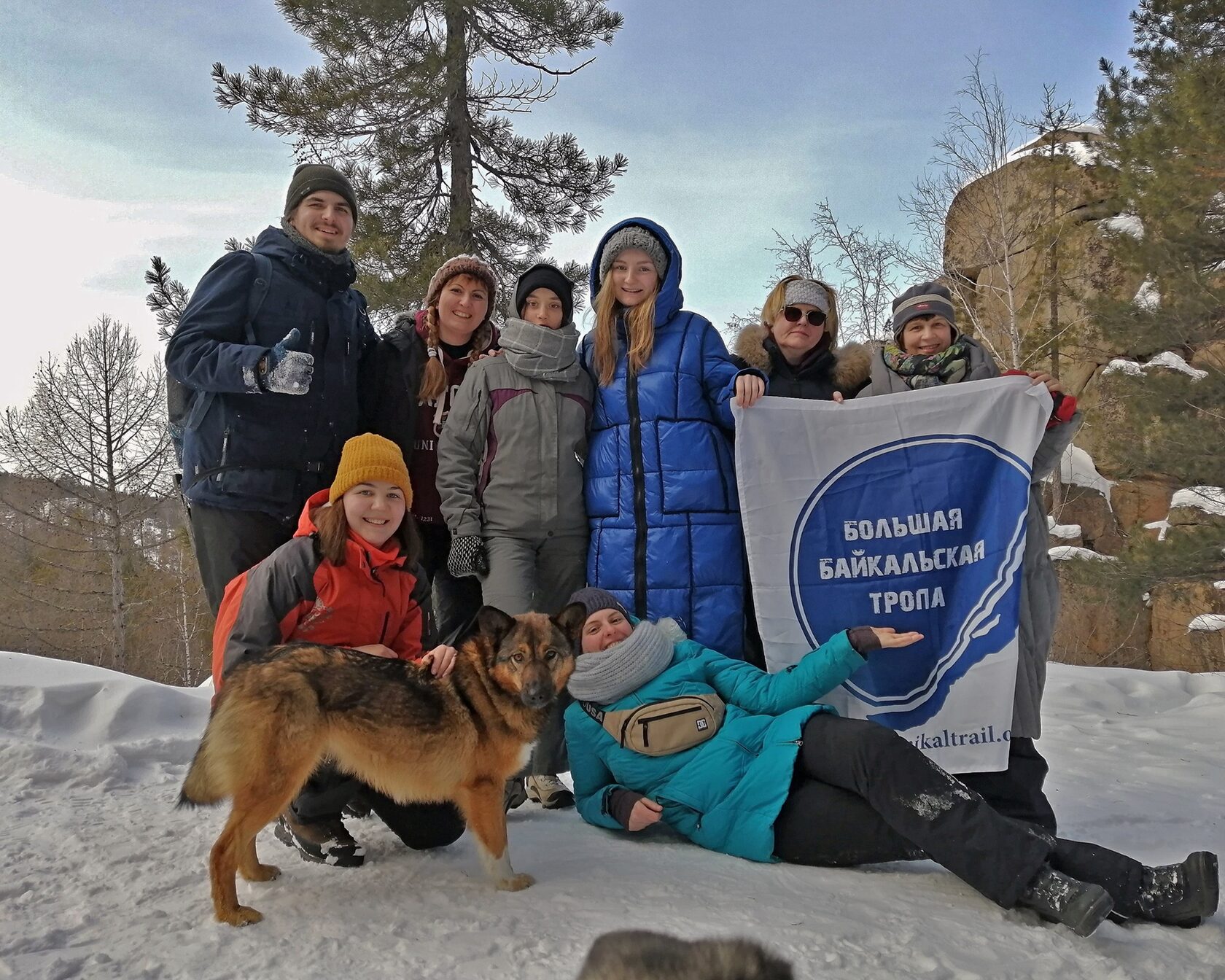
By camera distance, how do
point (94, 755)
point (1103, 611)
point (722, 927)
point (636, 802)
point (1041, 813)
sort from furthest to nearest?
point (1103, 611), point (94, 755), point (1041, 813), point (636, 802), point (722, 927)

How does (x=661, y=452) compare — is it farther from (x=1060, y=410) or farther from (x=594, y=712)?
(x=1060, y=410)

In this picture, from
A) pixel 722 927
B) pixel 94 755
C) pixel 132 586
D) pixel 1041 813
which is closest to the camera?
pixel 722 927

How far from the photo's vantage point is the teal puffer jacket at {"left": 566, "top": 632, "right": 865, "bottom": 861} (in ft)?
10.8

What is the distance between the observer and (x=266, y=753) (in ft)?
8.52

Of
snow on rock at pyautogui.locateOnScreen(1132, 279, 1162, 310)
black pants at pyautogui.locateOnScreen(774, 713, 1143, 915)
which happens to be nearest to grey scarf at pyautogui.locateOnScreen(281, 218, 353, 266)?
black pants at pyautogui.locateOnScreen(774, 713, 1143, 915)

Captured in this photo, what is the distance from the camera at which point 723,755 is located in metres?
3.41

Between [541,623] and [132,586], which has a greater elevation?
[541,623]

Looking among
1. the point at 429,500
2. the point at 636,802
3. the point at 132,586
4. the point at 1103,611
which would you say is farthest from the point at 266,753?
the point at 132,586

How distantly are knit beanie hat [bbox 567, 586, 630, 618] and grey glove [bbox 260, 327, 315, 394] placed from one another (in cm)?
161

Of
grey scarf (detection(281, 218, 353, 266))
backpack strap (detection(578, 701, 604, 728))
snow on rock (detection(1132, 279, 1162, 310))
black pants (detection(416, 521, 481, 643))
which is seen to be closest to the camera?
backpack strap (detection(578, 701, 604, 728))

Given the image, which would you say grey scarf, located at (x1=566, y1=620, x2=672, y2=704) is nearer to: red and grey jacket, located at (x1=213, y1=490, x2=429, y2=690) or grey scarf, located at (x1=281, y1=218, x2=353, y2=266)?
red and grey jacket, located at (x1=213, y1=490, x2=429, y2=690)

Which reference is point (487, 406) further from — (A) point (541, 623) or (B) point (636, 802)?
(B) point (636, 802)

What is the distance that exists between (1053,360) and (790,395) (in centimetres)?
1712

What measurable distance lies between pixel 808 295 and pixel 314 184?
269cm
